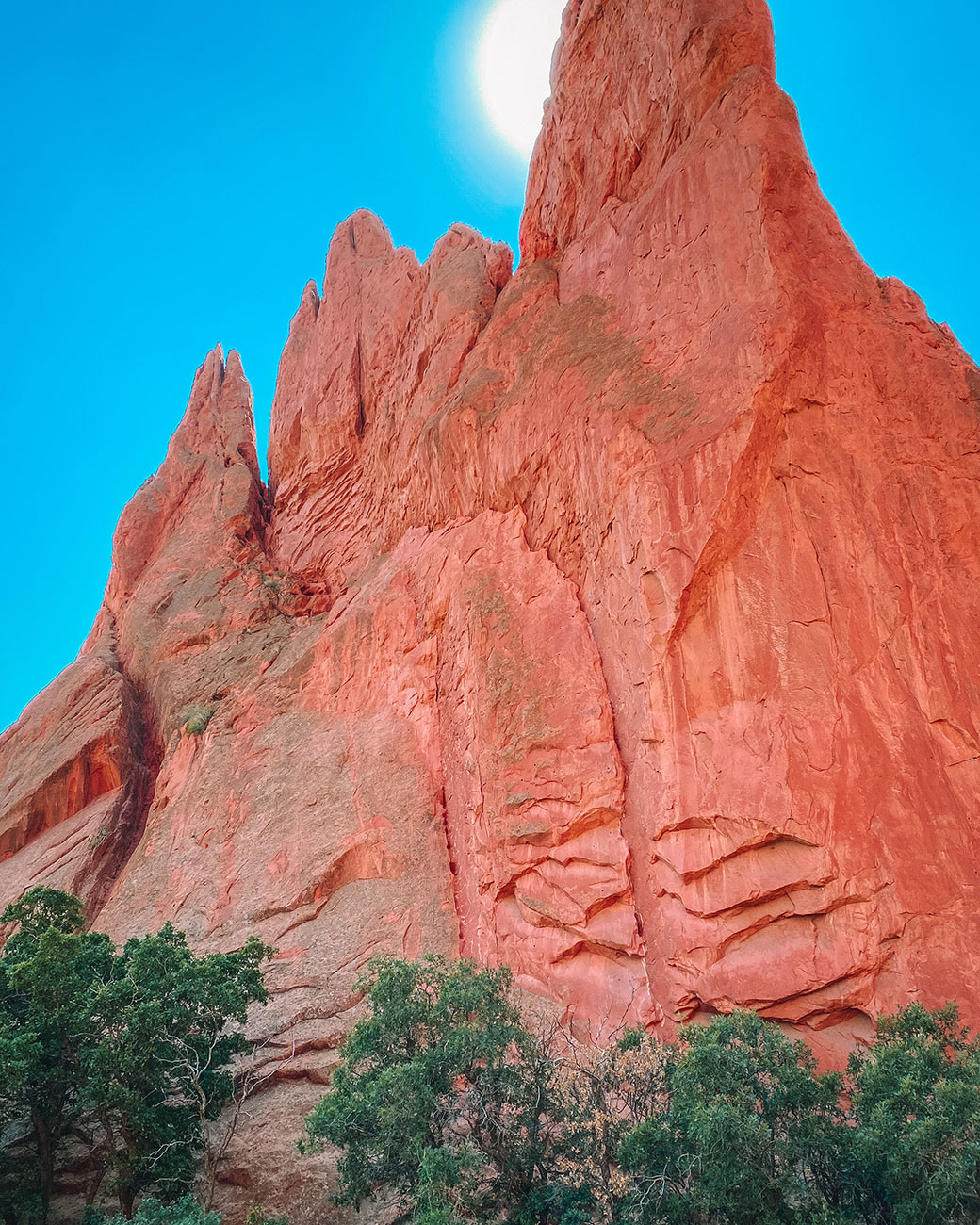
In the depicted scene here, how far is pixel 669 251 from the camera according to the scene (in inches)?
1147

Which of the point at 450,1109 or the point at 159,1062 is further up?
the point at 159,1062

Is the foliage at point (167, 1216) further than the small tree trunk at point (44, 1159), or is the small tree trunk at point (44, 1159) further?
the small tree trunk at point (44, 1159)

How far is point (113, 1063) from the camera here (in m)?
19.5

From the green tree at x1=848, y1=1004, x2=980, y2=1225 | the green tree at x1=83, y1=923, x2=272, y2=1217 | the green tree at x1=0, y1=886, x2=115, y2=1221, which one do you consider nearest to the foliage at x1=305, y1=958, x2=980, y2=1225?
the green tree at x1=848, y1=1004, x2=980, y2=1225

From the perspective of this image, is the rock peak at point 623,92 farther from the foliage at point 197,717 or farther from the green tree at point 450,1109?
the green tree at point 450,1109

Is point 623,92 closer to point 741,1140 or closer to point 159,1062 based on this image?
Answer: point 741,1140

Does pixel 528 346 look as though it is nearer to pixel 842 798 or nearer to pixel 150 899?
pixel 842 798

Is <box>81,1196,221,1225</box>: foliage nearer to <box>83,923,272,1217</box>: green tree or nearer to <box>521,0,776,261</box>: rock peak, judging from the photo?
<box>83,923,272,1217</box>: green tree

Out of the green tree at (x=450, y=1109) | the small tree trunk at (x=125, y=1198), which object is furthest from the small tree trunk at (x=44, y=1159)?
the green tree at (x=450, y=1109)

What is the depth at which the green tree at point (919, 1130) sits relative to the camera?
45.4 feet

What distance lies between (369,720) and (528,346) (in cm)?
1537

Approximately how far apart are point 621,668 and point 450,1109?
1211cm

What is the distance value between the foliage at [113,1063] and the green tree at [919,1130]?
13184 mm

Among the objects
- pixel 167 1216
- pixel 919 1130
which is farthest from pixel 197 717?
pixel 919 1130
